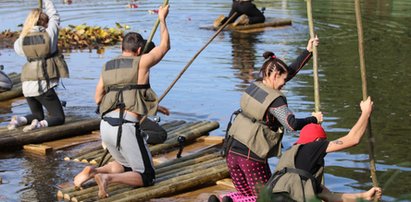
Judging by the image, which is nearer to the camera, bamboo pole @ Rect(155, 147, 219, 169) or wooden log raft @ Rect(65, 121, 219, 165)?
bamboo pole @ Rect(155, 147, 219, 169)

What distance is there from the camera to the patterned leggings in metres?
8.85

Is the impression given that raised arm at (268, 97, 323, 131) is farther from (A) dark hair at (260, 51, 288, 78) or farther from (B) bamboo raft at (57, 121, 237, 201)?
(B) bamboo raft at (57, 121, 237, 201)

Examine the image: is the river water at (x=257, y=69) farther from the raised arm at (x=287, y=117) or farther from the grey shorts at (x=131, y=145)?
the raised arm at (x=287, y=117)

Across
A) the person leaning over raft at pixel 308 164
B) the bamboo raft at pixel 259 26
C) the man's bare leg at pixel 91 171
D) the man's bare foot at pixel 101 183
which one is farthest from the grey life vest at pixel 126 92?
the bamboo raft at pixel 259 26

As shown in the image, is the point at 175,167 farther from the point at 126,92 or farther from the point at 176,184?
the point at 126,92

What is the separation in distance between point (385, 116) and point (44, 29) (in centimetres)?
585

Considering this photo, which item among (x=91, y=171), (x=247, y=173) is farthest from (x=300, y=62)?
(x=91, y=171)

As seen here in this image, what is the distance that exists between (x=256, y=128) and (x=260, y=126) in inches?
1.8

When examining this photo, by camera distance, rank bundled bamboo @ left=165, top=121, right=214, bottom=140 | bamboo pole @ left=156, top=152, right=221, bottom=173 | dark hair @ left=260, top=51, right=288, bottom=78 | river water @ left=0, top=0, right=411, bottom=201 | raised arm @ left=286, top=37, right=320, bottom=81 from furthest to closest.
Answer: bundled bamboo @ left=165, top=121, right=214, bottom=140 < river water @ left=0, top=0, right=411, bottom=201 < bamboo pole @ left=156, top=152, right=221, bottom=173 < raised arm @ left=286, top=37, right=320, bottom=81 < dark hair @ left=260, top=51, right=288, bottom=78

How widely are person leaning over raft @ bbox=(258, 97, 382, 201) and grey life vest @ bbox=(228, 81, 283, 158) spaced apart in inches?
36.9

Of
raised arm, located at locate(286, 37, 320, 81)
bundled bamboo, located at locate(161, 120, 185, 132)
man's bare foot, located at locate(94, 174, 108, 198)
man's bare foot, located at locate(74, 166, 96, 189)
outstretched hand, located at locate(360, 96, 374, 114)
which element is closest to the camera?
outstretched hand, located at locate(360, 96, 374, 114)

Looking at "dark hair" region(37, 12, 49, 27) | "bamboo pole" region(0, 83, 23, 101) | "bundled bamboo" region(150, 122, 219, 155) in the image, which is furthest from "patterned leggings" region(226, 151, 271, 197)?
"bamboo pole" region(0, 83, 23, 101)

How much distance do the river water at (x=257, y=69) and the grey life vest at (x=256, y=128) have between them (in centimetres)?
121

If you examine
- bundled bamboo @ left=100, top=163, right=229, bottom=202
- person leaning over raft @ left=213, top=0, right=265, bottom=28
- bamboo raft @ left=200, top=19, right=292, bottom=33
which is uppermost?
bundled bamboo @ left=100, top=163, right=229, bottom=202
